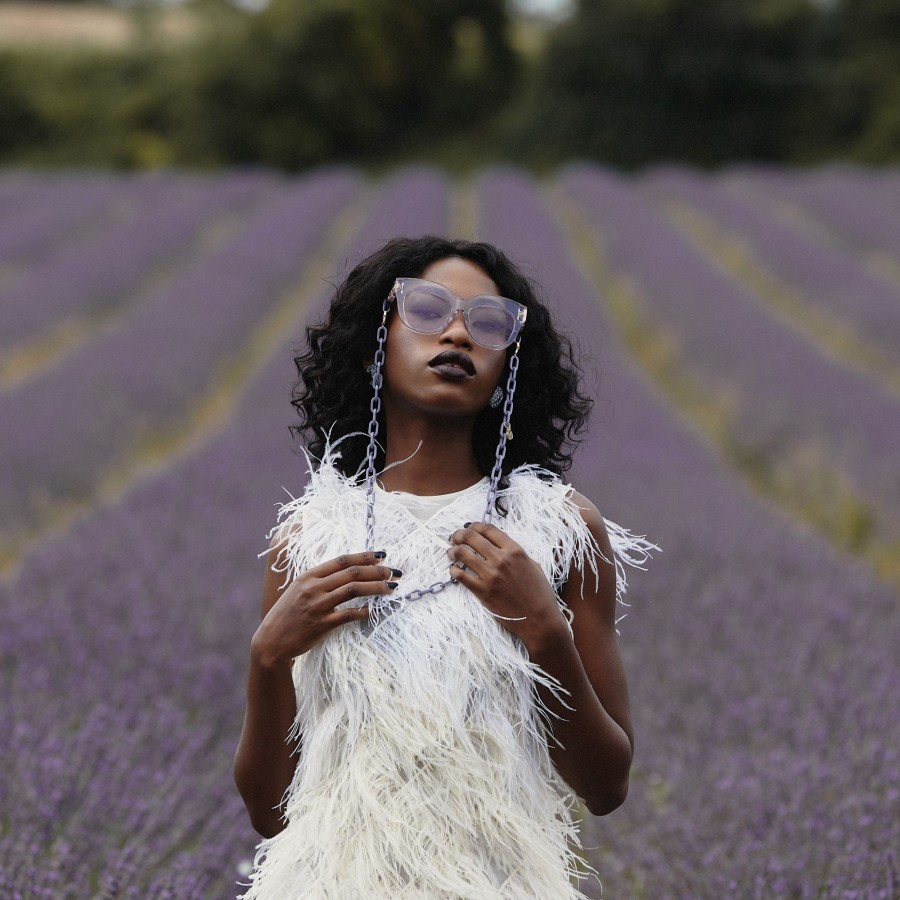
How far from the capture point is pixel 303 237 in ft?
46.4

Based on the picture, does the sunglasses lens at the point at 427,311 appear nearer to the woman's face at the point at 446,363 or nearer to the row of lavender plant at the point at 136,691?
the woman's face at the point at 446,363

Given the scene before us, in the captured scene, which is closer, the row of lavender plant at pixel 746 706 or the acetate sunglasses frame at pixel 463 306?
the acetate sunglasses frame at pixel 463 306

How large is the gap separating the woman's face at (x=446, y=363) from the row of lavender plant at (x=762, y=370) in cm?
426

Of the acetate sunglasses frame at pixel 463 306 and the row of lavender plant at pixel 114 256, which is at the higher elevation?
the acetate sunglasses frame at pixel 463 306

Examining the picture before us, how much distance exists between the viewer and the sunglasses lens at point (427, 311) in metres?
1.47

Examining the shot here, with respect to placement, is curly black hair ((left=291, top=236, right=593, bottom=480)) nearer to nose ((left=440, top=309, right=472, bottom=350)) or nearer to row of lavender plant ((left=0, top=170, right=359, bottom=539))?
nose ((left=440, top=309, right=472, bottom=350))

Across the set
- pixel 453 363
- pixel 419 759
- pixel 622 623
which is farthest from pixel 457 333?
pixel 622 623

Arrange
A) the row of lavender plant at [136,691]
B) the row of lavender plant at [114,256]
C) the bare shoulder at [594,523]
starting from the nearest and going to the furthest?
the bare shoulder at [594,523], the row of lavender plant at [136,691], the row of lavender plant at [114,256]

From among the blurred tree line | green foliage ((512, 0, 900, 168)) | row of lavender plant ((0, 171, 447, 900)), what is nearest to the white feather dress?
row of lavender plant ((0, 171, 447, 900))

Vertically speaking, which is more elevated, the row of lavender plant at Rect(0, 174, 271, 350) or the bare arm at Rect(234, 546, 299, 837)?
the bare arm at Rect(234, 546, 299, 837)

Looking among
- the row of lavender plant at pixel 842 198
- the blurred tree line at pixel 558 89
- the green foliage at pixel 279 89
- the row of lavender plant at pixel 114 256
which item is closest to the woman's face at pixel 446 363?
the row of lavender plant at pixel 114 256

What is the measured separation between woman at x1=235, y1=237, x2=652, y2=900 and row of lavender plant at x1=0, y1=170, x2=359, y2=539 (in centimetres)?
421

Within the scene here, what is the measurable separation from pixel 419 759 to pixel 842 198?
1576 cm

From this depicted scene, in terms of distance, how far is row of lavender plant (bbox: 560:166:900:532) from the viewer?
19.7ft
